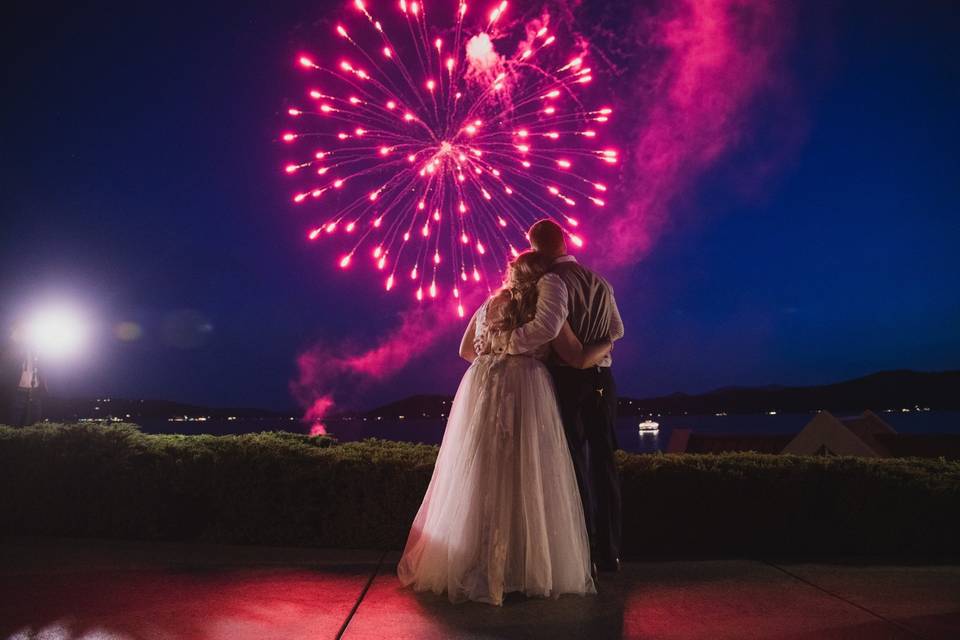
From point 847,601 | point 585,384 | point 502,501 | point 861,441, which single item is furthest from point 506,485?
point 861,441

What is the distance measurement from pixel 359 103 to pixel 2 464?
18.6ft

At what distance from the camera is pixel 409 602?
432 cm

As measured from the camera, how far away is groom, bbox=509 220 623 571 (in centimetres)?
483

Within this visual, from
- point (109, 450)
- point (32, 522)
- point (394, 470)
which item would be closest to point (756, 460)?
point (394, 470)

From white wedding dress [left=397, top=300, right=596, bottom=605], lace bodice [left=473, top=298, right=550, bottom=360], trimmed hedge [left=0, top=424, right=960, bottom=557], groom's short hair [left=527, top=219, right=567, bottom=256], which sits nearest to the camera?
white wedding dress [left=397, top=300, right=596, bottom=605]

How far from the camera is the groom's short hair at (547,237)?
525 centimetres

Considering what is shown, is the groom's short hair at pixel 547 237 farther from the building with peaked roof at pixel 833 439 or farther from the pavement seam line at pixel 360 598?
the building with peaked roof at pixel 833 439

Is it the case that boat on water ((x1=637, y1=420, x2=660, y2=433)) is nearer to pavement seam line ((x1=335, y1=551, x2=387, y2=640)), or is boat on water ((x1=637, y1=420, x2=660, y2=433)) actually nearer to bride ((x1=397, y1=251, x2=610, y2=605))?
pavement seam line ((x1=335, y1=551, x2=387, y2=640))

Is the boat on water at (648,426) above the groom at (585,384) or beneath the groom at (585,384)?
above

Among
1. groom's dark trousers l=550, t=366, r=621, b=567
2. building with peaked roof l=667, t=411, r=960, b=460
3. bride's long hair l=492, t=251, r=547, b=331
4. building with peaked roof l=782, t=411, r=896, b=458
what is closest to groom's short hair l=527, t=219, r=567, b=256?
bride's long hair l=492, t=251, r=547, b=331

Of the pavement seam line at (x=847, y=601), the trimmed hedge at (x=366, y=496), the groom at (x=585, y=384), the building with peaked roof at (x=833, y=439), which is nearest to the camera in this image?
the pavement seam line at (x=847, y=601)

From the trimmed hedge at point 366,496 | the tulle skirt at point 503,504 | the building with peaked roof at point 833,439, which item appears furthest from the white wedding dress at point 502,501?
the building with peaked roof at point 833,439

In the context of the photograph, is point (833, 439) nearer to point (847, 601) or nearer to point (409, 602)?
point (847, 601)

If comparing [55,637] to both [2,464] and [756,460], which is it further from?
[756,460]
